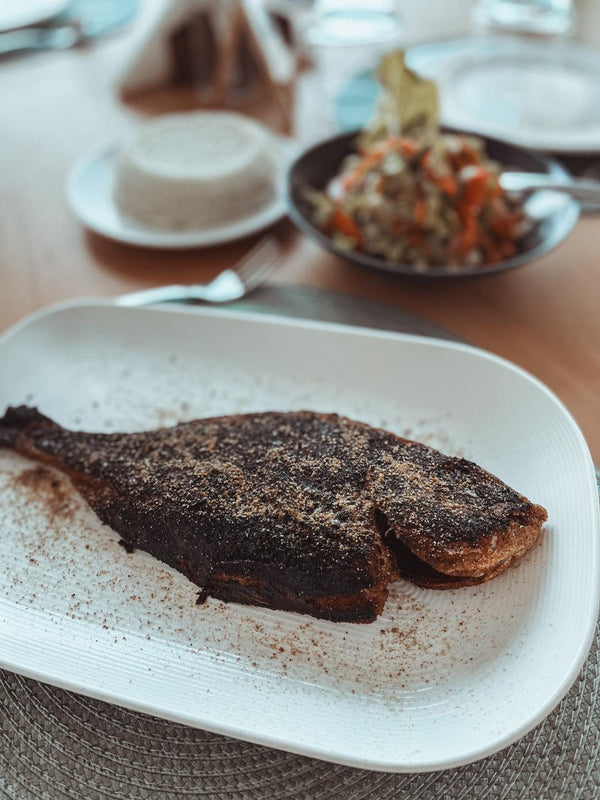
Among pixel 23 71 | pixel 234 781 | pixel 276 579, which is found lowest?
pixel 234 781

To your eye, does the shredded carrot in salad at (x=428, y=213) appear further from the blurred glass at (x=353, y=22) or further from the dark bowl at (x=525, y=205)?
the blurred glass at (x=353, y=22)

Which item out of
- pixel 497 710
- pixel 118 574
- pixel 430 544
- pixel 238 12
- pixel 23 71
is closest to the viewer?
pixel 497 710

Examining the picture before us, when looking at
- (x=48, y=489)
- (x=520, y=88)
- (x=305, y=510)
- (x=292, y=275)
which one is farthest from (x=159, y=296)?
(x=520, y=88)

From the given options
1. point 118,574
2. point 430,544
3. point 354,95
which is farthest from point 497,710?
point 354,95

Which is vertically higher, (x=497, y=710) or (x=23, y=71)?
(x=23, y=71)

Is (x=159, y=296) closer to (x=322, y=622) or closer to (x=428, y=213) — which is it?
(x=428, y=213)

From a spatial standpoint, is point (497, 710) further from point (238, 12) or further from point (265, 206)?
point (238, 12)
